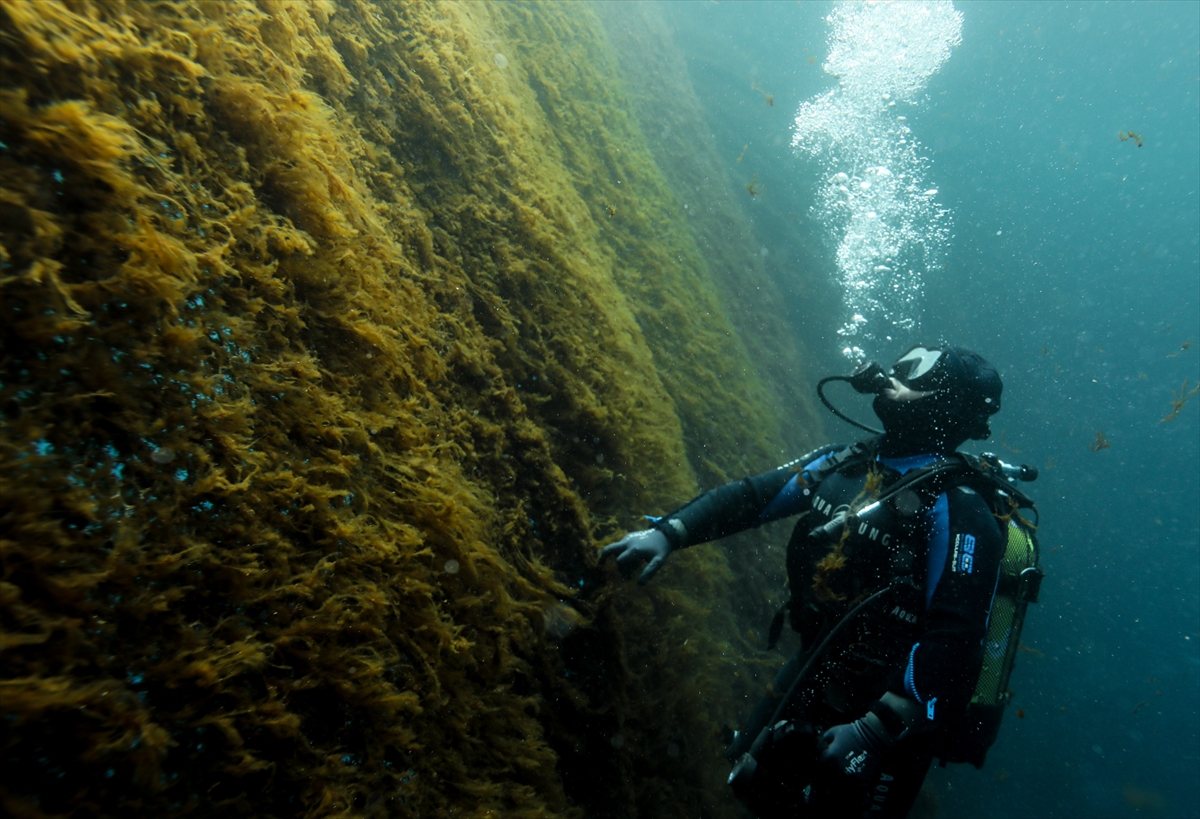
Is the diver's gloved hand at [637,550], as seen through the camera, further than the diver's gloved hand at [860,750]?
Yes

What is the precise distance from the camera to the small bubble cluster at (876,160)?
67.9 ft

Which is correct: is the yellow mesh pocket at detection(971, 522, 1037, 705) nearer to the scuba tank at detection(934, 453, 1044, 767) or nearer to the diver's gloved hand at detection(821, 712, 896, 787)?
the scuba tank at detection(934, 453, 1044, 767)

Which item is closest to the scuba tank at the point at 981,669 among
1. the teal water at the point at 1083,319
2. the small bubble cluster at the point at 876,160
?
the small bubble cluster at the point at 876,160

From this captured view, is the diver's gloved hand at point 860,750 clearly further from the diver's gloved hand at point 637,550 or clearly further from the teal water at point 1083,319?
the teal water at point 1083,319

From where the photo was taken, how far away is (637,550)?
2703mm

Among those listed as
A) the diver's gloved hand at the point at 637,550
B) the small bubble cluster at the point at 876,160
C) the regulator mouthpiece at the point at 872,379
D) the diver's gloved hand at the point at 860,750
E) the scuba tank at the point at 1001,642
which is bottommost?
the diver's gloved hand at the point at 637,550

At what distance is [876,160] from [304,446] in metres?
30.2

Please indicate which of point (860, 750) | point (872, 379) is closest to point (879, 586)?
point (860, 750)

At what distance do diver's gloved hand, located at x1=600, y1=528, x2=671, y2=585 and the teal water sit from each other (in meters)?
20.5

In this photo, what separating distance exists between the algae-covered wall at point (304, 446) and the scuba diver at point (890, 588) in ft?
2.51

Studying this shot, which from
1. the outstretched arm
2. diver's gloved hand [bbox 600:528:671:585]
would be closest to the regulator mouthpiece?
the outstretched arm

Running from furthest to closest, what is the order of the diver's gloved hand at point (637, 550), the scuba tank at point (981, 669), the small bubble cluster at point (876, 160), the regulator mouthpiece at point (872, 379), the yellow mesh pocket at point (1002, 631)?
the small bubble cluster at point (876, 160)
the regulator mouthpiece at point (872, 379)
the diver's gloved hand at point (637, 550)
the yellow mesh pocket at point (1002, 631)
the scuba tank at point (981, 669)

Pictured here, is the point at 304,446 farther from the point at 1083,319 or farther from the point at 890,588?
the point at 1083,319

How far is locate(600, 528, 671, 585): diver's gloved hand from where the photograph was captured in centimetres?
269
